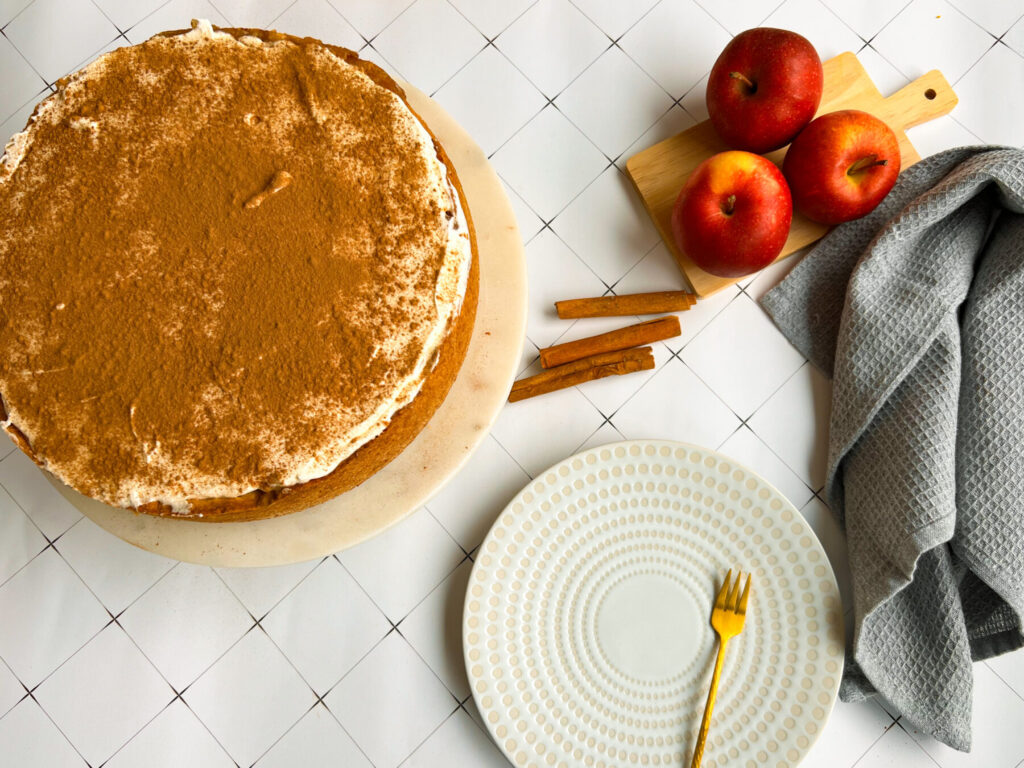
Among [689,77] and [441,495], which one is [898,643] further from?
[689,77]

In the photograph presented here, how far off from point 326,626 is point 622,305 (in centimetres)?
78

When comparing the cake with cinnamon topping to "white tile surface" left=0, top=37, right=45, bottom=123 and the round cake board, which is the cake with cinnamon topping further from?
"white tile surface" left=0, top=37, right=45, bottom=123

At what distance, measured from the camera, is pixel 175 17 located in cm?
152

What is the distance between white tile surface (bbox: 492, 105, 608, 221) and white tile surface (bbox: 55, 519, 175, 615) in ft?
3.11

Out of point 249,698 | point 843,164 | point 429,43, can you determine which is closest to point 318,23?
point 429,43

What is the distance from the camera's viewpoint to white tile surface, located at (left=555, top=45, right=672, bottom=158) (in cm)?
149

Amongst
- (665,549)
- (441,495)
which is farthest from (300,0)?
(665,549)

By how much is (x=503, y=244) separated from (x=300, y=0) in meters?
0.75

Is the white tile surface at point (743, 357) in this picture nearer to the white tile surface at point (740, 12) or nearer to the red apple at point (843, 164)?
the red apple at point (843, 164)

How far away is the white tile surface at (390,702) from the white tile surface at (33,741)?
451 millimetres

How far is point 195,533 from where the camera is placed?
115 cm

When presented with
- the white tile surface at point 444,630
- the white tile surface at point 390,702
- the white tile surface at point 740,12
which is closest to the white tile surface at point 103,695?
the white tile surface at point 390,702

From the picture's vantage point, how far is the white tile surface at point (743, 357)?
55.7 inches

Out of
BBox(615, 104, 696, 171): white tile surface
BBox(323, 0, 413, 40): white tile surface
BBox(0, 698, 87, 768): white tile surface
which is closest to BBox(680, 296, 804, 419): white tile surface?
BBox(615, 104, 696, 171): white tile surface
